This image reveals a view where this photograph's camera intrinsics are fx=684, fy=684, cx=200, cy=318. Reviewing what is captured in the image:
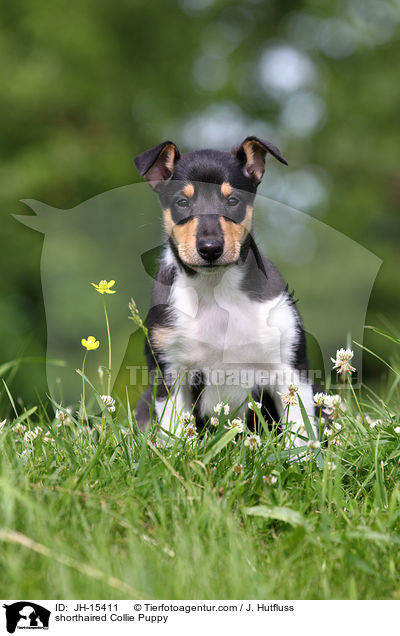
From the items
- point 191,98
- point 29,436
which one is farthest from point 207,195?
point 191,98

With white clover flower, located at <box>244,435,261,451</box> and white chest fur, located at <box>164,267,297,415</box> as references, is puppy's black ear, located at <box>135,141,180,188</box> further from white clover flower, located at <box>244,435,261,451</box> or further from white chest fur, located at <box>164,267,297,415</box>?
white clover flower, located at <box>244,435,261,451</box>

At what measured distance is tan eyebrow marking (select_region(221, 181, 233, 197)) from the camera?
3566 mm

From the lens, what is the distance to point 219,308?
3.72 m

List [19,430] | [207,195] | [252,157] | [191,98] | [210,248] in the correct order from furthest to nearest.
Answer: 1. [191,98]
2. [252,157]
3. [207,195]
4. [210,248]
5. [19,430]

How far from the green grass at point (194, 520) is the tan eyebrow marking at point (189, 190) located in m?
1.34

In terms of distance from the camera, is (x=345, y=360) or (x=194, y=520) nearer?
(x=194, y=520)

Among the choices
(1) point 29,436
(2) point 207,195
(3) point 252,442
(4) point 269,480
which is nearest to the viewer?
(4) point 269,480

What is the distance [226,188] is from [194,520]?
74.6 inches

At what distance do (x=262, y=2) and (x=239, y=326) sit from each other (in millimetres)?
12126
